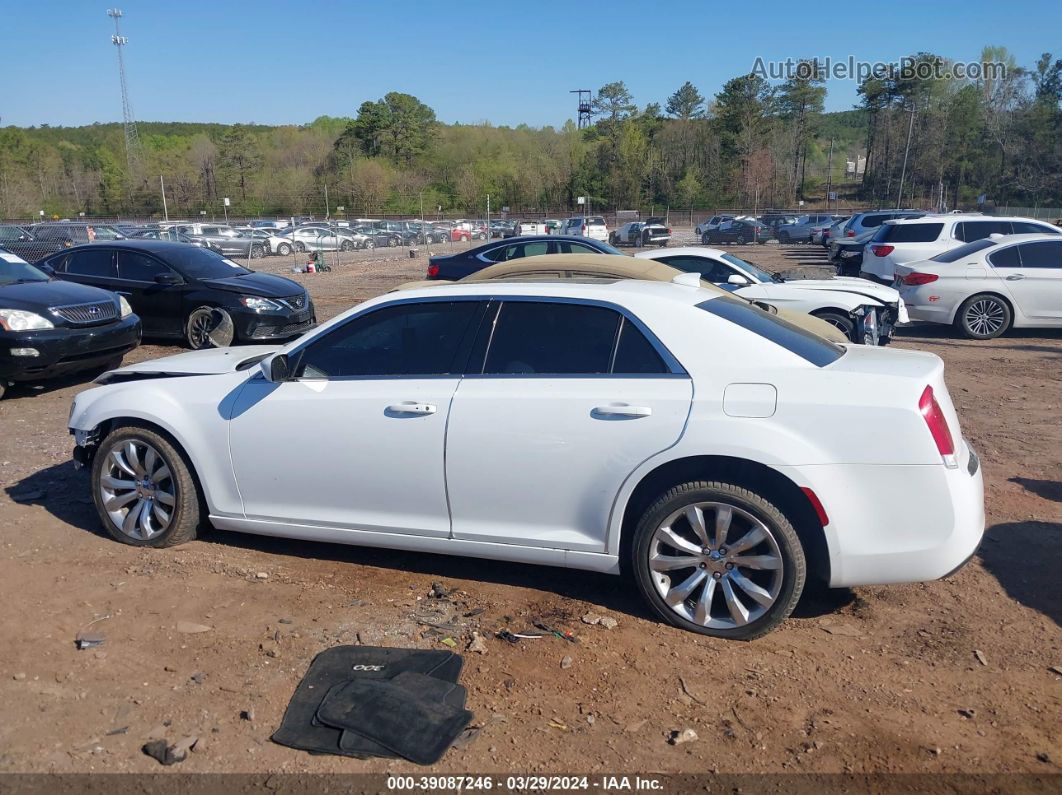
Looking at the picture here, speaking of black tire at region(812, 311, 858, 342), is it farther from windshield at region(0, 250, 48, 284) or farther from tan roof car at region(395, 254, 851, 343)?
windshield at region(0, 250, 48, 284)

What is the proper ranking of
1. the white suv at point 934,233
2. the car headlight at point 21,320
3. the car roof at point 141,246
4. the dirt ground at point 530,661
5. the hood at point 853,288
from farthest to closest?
the white suv at point 934,233, the car roof at point 141,246, the hood at point 853,288, the car headlight at point 21,320, the dirt ground at point 530,661

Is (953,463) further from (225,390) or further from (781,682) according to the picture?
(225,390)

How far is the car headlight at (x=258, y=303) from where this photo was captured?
11819mm

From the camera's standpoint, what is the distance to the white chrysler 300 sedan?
12.1 feet

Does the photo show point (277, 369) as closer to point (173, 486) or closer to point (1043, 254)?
point (173, 486)

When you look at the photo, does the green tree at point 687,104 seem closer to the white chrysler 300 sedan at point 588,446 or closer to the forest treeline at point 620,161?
the forest treeline at point 620,161

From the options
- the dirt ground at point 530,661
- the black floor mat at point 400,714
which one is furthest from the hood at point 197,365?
the black floor mat at point 400,714

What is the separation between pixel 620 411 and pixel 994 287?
36.0ft

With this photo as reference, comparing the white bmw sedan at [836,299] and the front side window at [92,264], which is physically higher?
the front side window at [92,264]

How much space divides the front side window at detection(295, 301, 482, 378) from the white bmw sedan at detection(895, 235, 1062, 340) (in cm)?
1053

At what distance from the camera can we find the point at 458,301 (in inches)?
176

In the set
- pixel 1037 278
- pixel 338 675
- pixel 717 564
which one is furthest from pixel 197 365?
pixel 1037 278

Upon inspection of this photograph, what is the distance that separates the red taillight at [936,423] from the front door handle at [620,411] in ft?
3.89

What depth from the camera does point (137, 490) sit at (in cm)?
498
